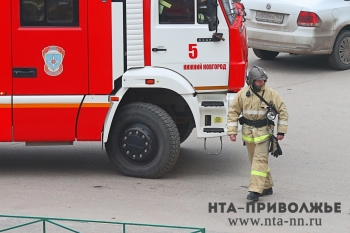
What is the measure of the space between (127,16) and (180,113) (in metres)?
1.34

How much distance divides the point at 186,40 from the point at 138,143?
1.24m

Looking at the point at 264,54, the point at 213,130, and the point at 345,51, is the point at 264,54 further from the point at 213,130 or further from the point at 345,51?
the point at 213,130

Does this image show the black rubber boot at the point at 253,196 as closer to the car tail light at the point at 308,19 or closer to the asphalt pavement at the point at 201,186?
the asphalt pavement at the point at 201,186

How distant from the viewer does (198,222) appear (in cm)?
768

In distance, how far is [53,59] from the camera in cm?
873

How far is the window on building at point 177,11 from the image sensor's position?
8.73 metres

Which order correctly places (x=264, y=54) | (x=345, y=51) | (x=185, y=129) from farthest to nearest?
(x=264, y=54) < (x=345, y=51) < (x=185, y=129)

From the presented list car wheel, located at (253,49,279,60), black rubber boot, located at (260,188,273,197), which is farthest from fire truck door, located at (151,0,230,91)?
car wheel, located at (253,49,279,60)

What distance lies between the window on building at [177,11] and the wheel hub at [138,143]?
3.91 ft

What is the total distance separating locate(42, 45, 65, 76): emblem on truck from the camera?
8688 millimetres

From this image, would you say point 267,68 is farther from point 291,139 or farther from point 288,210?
point 288,210

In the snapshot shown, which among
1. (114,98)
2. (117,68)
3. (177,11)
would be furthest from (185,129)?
(177,11)

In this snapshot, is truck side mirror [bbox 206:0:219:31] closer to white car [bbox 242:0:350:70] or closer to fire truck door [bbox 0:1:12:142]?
fire truck door [bbox 0:1:12:142]

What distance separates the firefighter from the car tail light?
578 cm
